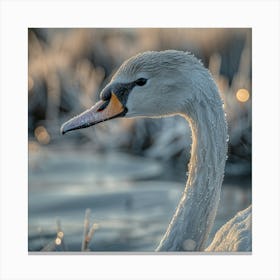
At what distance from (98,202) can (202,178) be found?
964 mm

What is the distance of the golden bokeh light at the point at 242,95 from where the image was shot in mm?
4418

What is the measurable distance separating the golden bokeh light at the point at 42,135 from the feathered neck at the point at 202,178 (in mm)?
1127

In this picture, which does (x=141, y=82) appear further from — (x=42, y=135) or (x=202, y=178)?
(x=42, y=135)

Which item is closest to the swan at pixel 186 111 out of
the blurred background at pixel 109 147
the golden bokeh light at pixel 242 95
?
the blurred background at pixel 109 147

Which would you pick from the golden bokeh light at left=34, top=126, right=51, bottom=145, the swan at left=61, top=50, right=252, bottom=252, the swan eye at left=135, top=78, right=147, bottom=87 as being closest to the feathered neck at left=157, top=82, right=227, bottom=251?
the swan at left=61, top=50, right=252, bottom=252

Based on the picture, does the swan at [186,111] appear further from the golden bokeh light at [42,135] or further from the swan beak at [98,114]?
the golden bokeh light at [42,135]

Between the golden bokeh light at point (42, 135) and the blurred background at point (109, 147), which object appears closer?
the blurred background at point (109, 147)

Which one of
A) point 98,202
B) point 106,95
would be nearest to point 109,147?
point 98,202

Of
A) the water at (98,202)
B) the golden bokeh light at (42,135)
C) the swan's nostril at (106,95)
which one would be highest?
the swan's nostril at (106,95)
